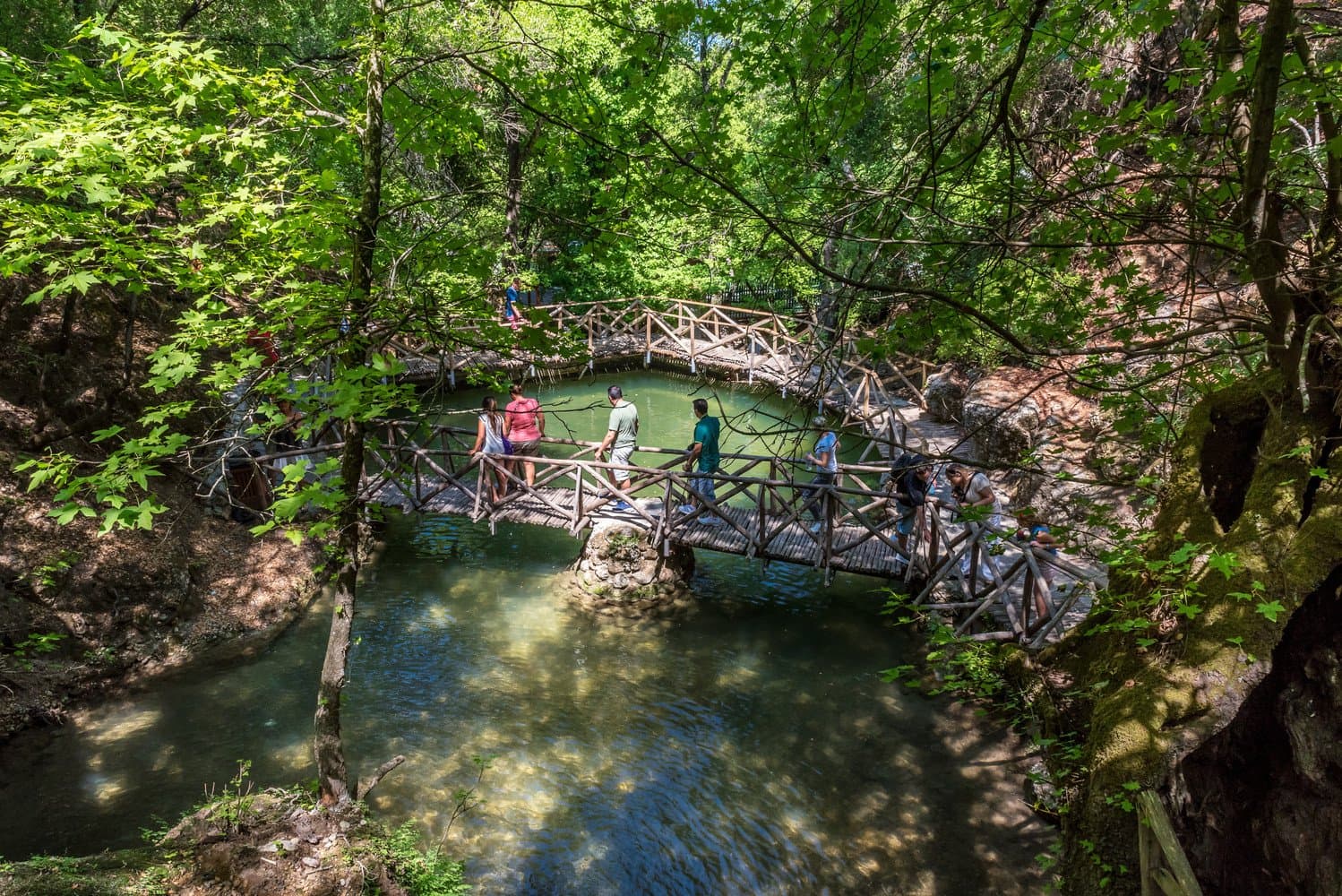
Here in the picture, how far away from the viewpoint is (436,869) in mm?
4805

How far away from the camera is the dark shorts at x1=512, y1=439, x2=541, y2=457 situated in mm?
9531

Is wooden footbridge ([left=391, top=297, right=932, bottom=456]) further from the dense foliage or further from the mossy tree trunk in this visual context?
the mossy tree trunk

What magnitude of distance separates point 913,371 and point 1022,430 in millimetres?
5643

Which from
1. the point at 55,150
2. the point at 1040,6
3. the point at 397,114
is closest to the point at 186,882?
the point at 55,150

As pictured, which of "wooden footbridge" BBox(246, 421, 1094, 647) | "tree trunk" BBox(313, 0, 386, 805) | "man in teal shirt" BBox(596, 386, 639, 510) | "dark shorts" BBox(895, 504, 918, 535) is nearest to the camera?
"tree trunk" BBox(313, 0, 386, 805)

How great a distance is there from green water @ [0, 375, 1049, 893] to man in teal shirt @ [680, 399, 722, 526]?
1362mm

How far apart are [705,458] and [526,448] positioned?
8.28ft

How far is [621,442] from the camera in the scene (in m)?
9.31

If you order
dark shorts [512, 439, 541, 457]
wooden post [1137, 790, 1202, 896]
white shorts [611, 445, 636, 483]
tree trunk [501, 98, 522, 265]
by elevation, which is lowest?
dark shorts [512, 439, 541, 457]

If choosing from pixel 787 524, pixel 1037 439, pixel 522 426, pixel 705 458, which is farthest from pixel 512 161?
pixel 1037 439

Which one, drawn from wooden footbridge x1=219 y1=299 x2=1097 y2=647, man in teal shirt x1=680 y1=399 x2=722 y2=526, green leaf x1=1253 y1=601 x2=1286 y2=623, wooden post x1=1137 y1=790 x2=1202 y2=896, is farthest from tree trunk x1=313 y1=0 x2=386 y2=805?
man in teal shirt x1=680 y1=399 x2=722 y2=526

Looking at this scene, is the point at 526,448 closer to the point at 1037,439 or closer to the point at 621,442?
the point at 621,442

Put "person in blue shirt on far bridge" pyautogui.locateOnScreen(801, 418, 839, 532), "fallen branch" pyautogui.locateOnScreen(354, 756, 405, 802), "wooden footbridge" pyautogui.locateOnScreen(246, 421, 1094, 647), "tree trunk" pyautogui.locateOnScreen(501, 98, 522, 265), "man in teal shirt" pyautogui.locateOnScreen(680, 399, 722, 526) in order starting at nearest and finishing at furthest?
"fallen branch" pyautogui.locateOnScreen(354, 756, 405, 802), "wooden footbridge" pyautogui.locateOnScreen(246, 421, 1094, 647), "person in blue shirt on far bridge" pyautogui.locateOnScreen(801, 418, 839, 532), "man in teal shirt" pyautogui.locateOnScreen(680, 399, 722, 526), "tree trunk" pyautogui.locateOnScreen(501, 98, 522, 265)

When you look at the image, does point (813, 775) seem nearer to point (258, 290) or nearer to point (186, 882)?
point (186, 882)
